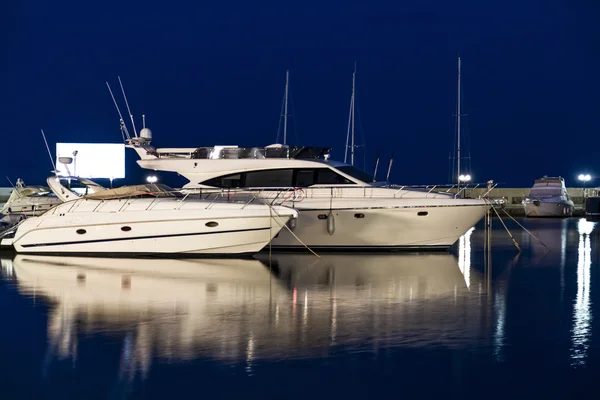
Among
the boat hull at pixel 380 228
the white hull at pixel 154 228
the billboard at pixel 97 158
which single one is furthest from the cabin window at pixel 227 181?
the billboard at pixel 97 158

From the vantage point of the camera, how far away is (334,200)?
21422 millimetres

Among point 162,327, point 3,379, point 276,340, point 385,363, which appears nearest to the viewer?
point 3,379

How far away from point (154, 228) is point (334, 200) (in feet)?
14.5

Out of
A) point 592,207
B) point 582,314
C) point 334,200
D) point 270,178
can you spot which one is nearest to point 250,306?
point 582,314

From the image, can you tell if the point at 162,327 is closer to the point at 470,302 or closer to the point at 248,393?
the point at 248,393

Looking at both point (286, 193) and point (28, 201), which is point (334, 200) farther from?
point (28, 201)

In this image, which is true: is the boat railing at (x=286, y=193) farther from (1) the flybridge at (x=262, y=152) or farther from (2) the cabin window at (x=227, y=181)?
(1) the flybridge at (x=262, y=152)

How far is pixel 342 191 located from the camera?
21.8m

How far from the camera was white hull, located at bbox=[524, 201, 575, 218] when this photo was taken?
44156 mm

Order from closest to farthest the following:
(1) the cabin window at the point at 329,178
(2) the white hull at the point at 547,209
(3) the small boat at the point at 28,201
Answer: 1. (1) the cabin window at the point at 329,178
2. (3) the small boat at the point at 28,201
3. (2) the white hull at the point at 547,209

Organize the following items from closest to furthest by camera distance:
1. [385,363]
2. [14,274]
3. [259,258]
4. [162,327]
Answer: [385,363]
[162,327]
[14,274]
[259,258]

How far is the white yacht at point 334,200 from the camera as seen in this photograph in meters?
21.2

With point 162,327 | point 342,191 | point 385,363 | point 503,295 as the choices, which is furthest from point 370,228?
point 385,363

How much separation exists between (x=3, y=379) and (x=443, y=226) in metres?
14.4
